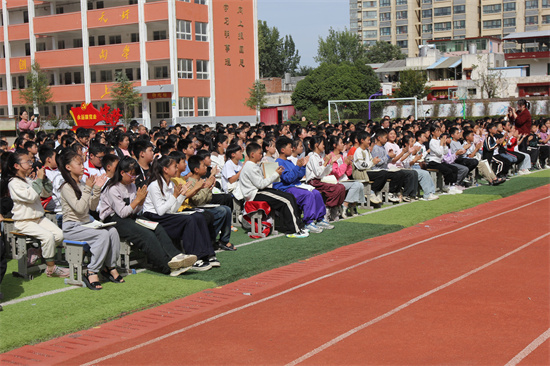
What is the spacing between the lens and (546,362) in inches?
211

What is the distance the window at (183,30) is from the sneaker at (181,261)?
39363 millimetres

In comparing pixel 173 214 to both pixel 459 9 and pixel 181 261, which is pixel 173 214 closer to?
pixel 181 261

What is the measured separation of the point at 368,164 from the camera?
532 inches

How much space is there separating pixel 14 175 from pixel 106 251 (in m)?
1.55

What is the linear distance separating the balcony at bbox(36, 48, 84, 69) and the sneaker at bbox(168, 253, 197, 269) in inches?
1713

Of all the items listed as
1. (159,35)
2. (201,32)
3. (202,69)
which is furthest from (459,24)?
(159,35)

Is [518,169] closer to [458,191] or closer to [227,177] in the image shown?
[458,191]

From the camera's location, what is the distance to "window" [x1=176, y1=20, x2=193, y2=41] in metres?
45.6

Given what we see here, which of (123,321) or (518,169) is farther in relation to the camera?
(518,169)

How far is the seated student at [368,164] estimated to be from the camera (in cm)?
1348

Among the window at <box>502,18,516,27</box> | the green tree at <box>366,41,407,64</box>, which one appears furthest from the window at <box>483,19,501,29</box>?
the green tree at <box>366,41,407,64</box>

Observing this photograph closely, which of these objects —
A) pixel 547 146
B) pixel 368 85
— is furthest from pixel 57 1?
pixel 547 146

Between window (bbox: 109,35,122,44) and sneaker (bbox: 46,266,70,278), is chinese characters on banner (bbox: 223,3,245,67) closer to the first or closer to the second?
window (bbox: 109,35,122,44)

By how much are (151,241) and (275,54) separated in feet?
297
